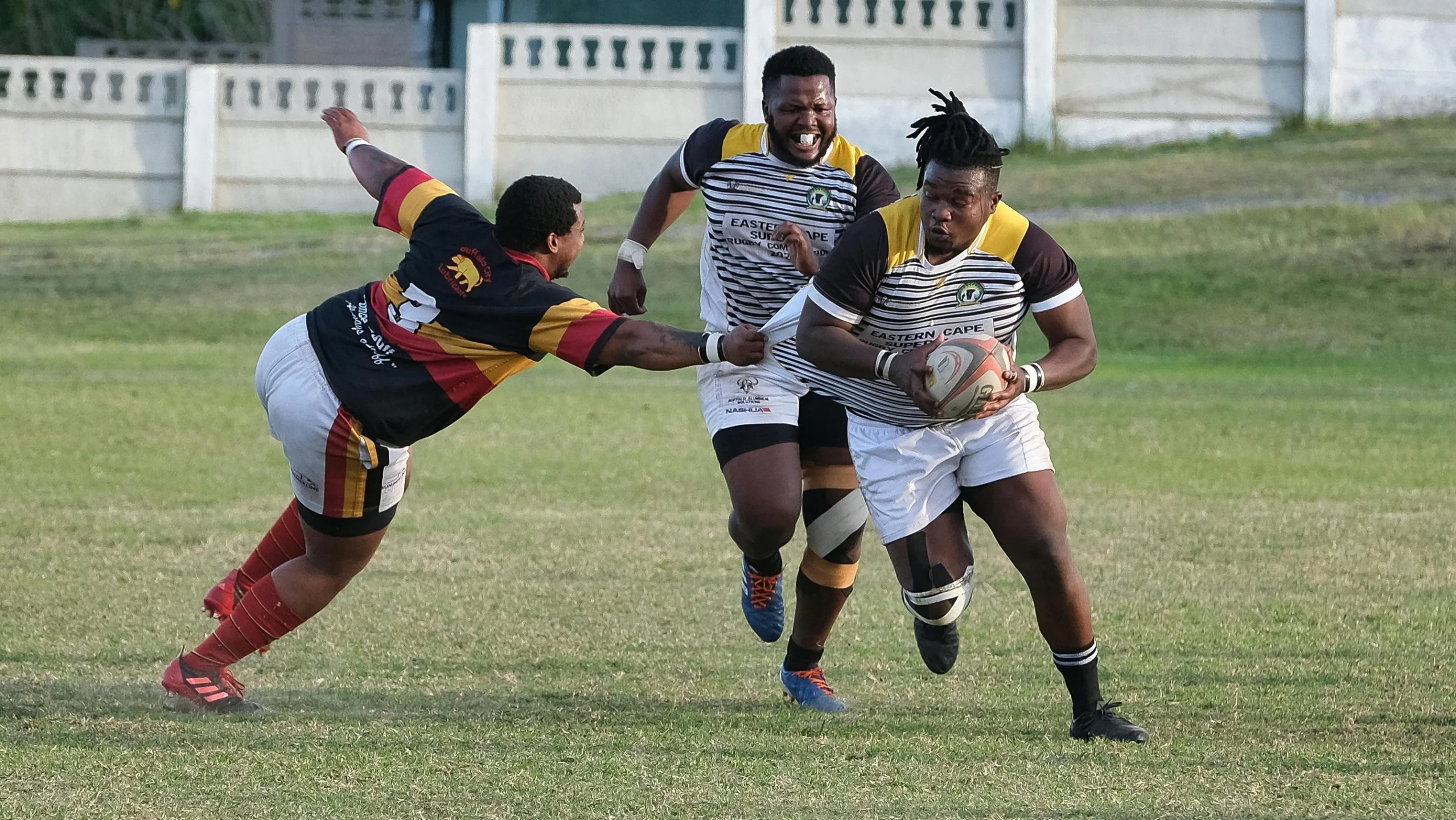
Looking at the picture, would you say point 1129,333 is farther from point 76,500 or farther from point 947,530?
point 947,530

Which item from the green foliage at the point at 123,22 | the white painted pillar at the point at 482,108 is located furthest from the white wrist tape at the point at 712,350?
the green foliage at the point at 123,22

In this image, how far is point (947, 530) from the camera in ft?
20.4

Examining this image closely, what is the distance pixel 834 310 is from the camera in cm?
604

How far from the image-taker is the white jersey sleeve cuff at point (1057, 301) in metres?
6.01

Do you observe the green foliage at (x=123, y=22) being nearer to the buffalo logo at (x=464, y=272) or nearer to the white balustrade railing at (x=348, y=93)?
the white balustrade railing at (x=348, y=93)

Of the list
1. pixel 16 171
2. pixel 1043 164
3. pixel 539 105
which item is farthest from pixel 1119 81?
pixel 16 171

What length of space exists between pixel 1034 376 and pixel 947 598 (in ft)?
2.61

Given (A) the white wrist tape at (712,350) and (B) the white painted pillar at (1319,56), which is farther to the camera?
(B) the white painted pillar at (1319,56)

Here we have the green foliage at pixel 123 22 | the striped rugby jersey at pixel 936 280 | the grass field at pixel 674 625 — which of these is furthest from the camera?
the green foliage at pixel 123 22

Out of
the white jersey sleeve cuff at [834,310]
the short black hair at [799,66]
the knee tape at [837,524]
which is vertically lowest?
the knee tape at [837,524]

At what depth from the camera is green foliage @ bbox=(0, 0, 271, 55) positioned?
176ft

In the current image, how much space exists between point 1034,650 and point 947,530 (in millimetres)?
1501

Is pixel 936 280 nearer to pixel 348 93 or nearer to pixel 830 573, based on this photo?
pixel 830 573

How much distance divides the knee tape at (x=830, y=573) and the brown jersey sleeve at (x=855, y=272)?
4.04 feet
